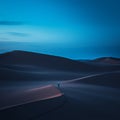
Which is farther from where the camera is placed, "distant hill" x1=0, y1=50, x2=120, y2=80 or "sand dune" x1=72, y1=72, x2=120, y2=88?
"distant hill" x1=0, y1=50, x2=120, y2=80

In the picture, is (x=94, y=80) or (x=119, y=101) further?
(x=94, y=80)

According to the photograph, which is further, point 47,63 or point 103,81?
point 47,63

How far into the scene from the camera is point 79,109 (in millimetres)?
6020

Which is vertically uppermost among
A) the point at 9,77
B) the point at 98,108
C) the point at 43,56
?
the point at 43,56

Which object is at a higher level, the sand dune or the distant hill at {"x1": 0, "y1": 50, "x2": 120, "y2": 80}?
the distant hill at {"x1": 0, "y1": 50, "x2": 120, "y2": 80}

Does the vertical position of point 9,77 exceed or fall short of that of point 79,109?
it exceeds it

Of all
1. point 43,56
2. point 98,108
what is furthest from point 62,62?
point 98,108

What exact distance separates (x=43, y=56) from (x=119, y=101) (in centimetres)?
1712

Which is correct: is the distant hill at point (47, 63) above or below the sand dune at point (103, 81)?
above

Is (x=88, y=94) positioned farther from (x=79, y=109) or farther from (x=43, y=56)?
(x=43, y=56)

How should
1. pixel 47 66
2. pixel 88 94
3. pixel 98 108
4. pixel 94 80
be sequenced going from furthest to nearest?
pixel 47 66 < pixel 94 80 < pixel 88 94 < pixel 98 108

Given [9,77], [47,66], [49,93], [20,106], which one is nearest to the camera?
[20,106]

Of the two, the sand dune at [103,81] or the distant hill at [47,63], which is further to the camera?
the distant hill at [47,63]

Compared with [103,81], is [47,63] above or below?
above
